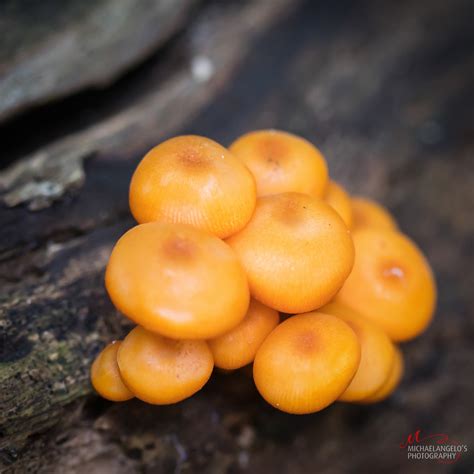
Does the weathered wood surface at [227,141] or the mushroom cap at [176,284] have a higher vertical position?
the mushroom cap at [176,284]

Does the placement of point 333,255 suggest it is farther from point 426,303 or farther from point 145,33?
point 145,33

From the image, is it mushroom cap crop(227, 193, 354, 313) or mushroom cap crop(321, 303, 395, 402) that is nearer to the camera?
mushroom cap crop(227, 193, 354, 313)

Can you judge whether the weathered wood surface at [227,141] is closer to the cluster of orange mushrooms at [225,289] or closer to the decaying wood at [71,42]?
the decaying wood at [71,42]

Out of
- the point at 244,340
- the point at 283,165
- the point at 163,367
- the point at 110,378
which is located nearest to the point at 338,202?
the point at 283,165

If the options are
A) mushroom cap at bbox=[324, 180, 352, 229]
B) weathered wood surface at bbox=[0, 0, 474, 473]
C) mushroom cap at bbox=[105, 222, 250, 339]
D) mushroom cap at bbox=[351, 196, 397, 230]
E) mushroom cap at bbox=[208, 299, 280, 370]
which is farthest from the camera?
mushroom cap at bbox=[351, 196, 397, 230]

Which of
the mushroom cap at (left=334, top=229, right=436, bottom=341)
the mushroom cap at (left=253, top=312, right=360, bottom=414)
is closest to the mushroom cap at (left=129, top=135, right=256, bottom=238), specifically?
the mushroom cap at (left=253, top=312, right=360, bottom=414)

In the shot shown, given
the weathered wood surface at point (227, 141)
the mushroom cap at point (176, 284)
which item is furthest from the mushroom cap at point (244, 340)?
the weathered wood surface at point (227, 141)

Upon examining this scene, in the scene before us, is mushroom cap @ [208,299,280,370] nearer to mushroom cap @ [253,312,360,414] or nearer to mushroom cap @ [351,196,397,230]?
mushroom cap @ [253,312,360,414]
